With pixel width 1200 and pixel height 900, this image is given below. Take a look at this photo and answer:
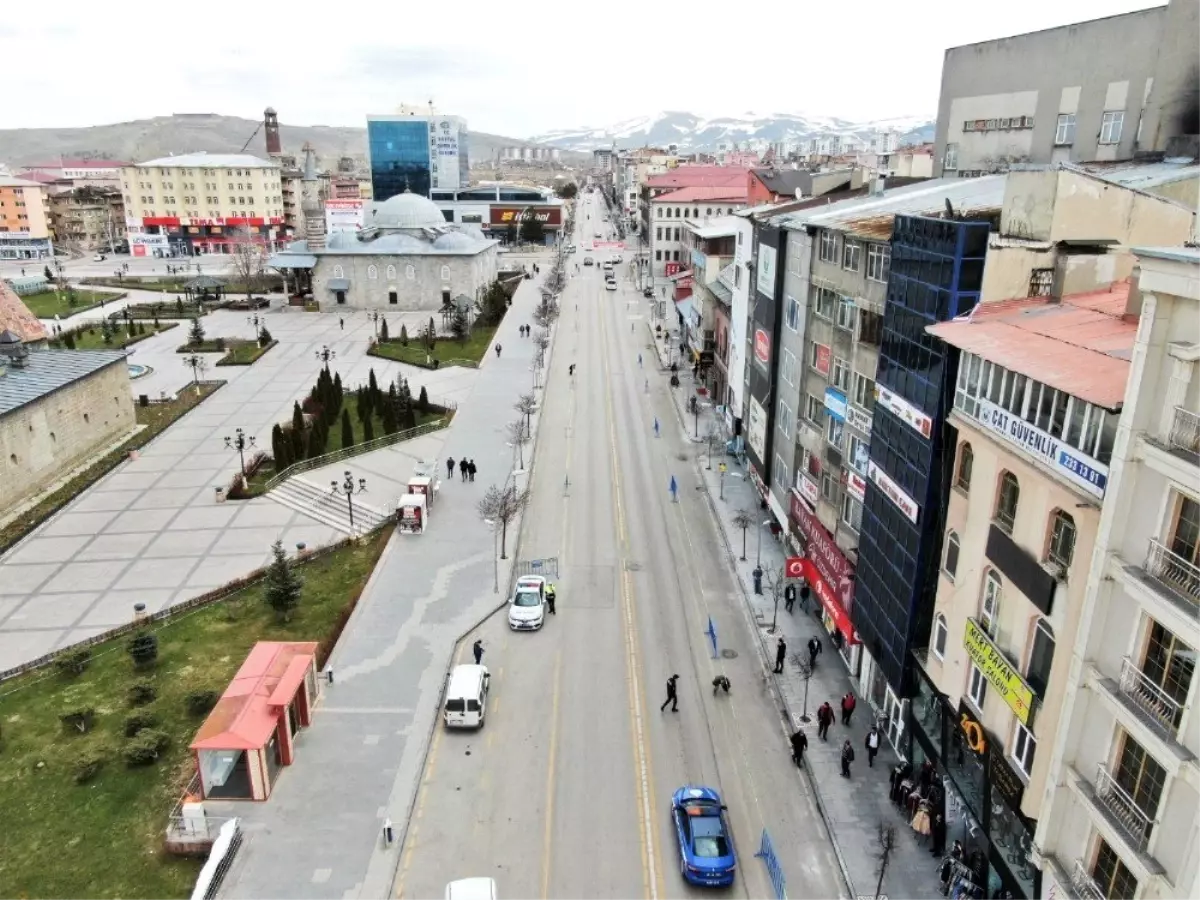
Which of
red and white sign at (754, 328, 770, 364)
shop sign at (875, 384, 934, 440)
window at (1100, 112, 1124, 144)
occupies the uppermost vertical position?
window at (1100, 112, 1124, 144)

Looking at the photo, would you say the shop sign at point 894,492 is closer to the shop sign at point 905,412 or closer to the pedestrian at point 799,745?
the shop sign at point 905,412

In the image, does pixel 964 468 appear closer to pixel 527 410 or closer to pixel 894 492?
pixel 894 492

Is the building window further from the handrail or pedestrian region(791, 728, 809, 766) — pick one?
the handrail

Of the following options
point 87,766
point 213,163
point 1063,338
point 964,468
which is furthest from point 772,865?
point 213,163

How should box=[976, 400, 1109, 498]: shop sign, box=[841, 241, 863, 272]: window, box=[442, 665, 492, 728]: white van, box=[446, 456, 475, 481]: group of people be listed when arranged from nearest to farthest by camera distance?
box=[976, 400, 1109, 498]: shop sign < box=[442, 665, 492, 728]: white van < box=[841, 241, 863, 272]: window < box=[446, 456, 475, 481]: group of people

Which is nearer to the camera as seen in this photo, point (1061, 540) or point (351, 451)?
point (1061, 540)

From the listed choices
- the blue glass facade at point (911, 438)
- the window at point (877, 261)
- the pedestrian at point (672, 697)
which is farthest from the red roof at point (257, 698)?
the window at point (877, 261)

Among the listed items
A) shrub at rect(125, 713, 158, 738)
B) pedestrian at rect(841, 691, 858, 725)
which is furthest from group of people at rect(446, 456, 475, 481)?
pedestrian at rect(841, 691, 858, 725)
